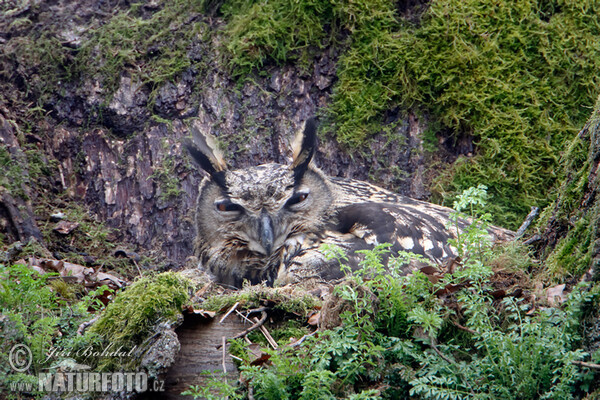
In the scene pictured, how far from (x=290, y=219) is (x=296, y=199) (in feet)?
0.50

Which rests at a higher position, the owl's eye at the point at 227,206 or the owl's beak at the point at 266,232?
the owl's eye at the point at 227,206

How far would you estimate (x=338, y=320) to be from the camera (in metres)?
2.23

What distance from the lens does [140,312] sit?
2.33 meters

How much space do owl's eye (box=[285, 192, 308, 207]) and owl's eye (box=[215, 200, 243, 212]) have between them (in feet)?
1.16

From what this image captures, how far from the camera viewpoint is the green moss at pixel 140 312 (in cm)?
231

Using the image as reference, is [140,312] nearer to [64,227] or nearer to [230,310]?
[230,310]

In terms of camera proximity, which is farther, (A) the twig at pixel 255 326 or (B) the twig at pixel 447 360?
(A) the twig at pixel 255 326

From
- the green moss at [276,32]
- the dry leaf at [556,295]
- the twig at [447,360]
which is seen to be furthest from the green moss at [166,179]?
the dry leaf at [556,295]

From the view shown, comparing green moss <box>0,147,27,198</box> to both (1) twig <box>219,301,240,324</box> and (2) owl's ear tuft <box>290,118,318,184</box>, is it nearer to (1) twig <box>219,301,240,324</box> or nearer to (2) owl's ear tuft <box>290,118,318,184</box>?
(2) owl's ear tuft <box>290,118,318,184</box>

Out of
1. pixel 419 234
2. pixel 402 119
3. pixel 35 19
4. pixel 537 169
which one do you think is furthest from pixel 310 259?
pixel 35 19

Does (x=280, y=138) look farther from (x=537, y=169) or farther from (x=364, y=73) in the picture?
(x=537, y=169)

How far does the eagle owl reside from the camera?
12.0 ft

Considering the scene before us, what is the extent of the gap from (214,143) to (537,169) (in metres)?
2.54

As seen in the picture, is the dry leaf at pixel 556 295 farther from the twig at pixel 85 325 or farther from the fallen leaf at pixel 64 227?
the fallen leaf at pixel 64 227
